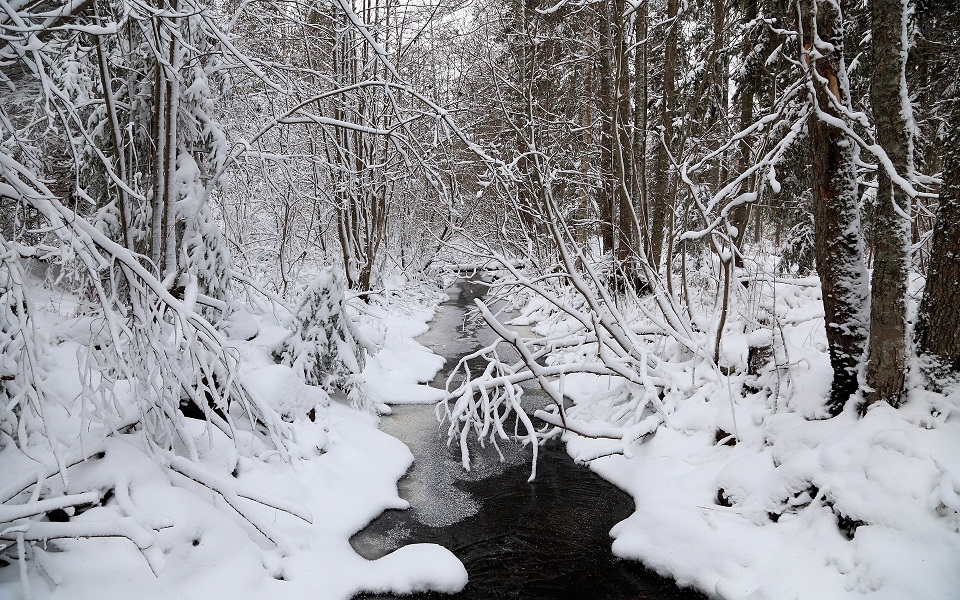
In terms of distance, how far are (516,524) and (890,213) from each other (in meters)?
3.89

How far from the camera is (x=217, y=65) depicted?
5078 mm

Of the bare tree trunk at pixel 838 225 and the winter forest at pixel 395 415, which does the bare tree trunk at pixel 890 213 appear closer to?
the winter forest at pixel 395 415

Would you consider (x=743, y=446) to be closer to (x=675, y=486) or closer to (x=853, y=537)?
(x=675, y=486)

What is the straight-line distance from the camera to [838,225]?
13.8 ft

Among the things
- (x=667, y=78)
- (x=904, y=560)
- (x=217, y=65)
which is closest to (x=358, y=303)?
(x=217, y=65)

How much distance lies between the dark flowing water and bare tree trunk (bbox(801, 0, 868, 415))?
7.04ft

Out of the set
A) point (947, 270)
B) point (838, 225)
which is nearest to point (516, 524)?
point (838, 225)

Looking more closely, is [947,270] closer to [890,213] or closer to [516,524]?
[890,213]

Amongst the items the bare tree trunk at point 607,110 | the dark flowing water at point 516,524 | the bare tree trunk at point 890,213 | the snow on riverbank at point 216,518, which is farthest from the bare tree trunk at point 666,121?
the snow on riverbank at point 216,518

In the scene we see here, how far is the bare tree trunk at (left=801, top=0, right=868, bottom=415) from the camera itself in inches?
162

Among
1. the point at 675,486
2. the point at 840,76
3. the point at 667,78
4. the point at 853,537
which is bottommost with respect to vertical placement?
the point at 675,486

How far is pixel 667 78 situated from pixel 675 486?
7363 millimetres

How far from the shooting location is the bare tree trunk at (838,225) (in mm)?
4109

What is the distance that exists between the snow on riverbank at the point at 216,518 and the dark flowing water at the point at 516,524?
0.80 ft
